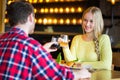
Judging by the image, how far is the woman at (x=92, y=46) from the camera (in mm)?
3465

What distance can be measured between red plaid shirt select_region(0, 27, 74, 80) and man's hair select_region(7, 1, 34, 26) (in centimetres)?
12

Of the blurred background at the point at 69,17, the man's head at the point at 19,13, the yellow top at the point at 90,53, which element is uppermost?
the blurred background at the point at 69,17

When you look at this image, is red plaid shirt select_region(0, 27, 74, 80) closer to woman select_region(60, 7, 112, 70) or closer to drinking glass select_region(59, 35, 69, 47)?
drinking glass select_region(59, 35, 69, 47)

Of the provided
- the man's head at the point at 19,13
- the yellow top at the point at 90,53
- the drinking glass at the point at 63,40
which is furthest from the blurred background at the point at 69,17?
the man's head at the point at 19,13

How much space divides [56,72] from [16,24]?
0.38m

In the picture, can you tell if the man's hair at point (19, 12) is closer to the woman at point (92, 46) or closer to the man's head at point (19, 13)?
the man's head at point (19, 13)

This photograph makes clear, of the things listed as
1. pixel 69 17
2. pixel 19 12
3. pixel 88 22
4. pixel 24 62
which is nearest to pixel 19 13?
pixel 19 12

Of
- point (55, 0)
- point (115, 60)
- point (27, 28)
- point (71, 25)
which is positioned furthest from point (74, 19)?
point (27, 28)

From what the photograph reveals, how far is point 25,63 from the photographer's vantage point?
180 cm

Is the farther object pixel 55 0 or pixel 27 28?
pixel 55 0

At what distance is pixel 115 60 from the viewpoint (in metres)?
4.01

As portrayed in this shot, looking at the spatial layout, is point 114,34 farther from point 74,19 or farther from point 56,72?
point 56,72

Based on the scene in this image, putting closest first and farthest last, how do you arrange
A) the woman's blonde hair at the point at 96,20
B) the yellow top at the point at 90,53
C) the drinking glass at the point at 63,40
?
the drinking glass at the point at 63,40
the yellow top at the point at 90,53
the woman's blonde hair at the point at 96,20

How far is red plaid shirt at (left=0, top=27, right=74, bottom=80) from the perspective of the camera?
1802mm
